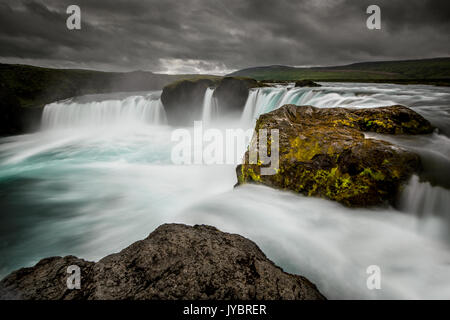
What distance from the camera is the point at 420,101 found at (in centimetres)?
1090

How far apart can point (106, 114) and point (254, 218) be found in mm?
30313

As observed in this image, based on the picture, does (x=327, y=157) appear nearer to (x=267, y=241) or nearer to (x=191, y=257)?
→ (x=267, y=241)

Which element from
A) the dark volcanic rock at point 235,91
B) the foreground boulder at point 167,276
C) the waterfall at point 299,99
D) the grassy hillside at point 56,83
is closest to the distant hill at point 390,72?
the grassy hillside at point 56,83

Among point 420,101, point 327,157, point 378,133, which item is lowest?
point 327,157

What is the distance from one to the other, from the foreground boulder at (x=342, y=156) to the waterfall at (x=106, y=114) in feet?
76.7

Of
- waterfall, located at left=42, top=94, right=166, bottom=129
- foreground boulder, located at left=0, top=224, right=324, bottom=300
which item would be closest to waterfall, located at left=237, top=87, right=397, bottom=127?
foreground boulder, located at left=0, top=224, right=324, bottom=300

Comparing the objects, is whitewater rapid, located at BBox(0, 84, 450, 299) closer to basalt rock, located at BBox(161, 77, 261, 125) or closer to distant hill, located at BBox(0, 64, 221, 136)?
basalt rock, located at BBox(161, 77, 261, 125)

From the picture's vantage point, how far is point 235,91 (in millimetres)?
22656

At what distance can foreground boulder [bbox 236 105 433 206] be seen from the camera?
450 centimetres

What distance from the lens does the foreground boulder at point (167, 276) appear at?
213 centimetres

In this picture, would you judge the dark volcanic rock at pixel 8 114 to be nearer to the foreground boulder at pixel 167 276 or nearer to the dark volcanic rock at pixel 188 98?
the dark volcanic rock at pixel 188 98

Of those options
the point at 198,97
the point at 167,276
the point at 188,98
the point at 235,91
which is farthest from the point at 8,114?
the point at 167,276

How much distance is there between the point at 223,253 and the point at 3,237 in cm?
792
